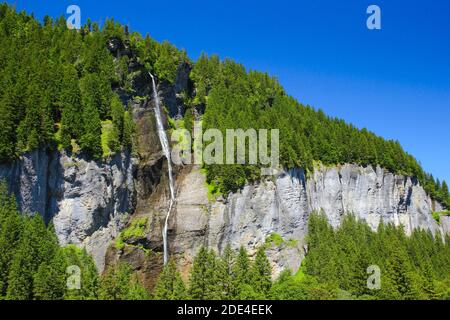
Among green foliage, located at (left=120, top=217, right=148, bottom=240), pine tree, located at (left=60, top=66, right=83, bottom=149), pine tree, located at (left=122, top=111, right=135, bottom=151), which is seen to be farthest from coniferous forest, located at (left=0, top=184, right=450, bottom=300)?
pine tree, located at (left=122, top=111, right=135, bottom=151)

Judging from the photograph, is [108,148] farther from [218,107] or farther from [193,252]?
[218,107]

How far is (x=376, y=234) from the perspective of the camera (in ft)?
382

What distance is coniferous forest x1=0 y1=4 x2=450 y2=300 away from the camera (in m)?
67.9

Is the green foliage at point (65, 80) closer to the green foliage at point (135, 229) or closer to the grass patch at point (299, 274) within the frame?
the green foliage at point (135, 229)

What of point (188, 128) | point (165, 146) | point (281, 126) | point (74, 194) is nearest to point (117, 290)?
point (74, 194)

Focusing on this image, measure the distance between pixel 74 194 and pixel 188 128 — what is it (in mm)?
35967

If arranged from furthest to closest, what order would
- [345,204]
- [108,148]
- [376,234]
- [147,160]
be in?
1. [345,204]
2. [376,234]
3. [147,160]
4. [108,148]

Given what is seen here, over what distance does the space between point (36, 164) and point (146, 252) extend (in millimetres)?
25237

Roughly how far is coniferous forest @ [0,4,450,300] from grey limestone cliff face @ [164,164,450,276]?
106 inches

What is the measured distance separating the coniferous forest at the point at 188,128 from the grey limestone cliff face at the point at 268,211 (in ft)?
8.84

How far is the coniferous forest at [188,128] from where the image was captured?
67875mm

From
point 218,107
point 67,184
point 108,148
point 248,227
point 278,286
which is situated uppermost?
point 218,107

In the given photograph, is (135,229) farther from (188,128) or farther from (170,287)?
(188,128)

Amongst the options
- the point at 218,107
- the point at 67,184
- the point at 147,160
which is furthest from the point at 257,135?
the point at 67,184
